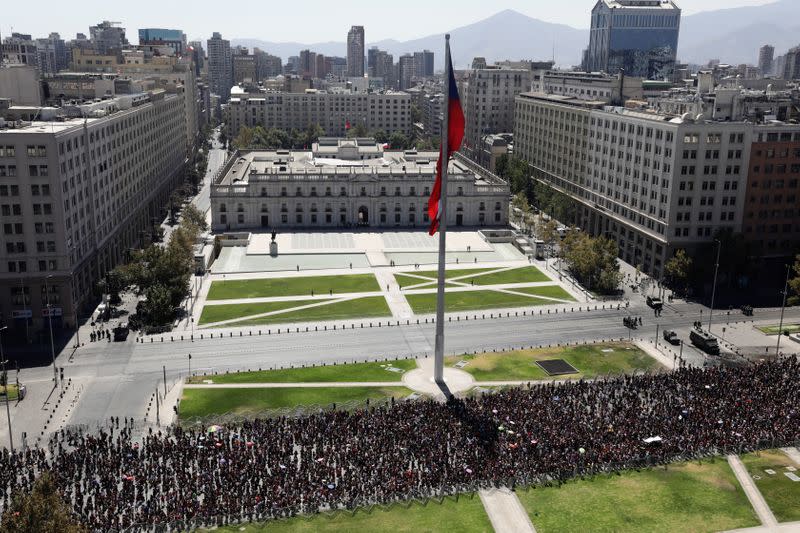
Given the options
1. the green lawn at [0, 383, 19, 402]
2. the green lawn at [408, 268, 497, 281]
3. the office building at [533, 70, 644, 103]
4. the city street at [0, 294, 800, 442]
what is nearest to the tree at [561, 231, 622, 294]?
the city street at [0, 294, 800, 442]

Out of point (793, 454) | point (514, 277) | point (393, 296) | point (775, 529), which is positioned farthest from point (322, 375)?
point (514, 277)

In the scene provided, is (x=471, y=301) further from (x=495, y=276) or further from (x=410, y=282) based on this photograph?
(x=495, y=276)

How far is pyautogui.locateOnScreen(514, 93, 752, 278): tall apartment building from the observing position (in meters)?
116

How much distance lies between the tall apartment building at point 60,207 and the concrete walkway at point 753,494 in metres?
77.9

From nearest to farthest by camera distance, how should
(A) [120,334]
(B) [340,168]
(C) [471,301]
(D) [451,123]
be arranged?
(D) [451,123]
(A) [120,334]
(C) [471,301]
(B) [340,168]

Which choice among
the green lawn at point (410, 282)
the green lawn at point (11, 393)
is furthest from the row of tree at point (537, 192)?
the green lawn at point (11, 393)

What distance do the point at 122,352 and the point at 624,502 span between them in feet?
206

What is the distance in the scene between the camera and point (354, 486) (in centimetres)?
5612

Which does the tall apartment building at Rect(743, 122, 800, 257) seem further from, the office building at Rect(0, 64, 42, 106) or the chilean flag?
→ the office building at Rect(0, 64, 42, 106)

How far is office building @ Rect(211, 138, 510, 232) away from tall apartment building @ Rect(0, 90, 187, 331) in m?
33.2

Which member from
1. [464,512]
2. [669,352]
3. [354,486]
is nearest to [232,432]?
[354,486]

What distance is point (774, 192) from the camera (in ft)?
391

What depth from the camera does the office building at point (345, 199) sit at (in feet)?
529

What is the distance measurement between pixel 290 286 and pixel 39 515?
82.2 metres
